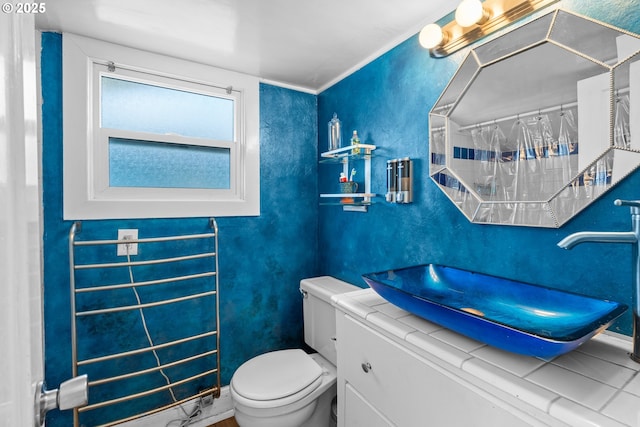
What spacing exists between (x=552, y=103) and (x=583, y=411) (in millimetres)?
950

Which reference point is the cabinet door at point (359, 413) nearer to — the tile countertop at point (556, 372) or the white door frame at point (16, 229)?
the tile countertop at point (556, 372)

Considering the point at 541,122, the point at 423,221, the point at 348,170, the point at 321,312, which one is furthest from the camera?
the point at 348,170

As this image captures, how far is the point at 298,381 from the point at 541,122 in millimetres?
1561

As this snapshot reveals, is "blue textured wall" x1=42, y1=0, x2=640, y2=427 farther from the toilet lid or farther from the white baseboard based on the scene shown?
the toilet lid

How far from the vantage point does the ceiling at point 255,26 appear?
143 centimetres

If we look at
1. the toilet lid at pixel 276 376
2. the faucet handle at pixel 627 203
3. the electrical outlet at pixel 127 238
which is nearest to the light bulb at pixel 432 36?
the faucet handle at pixel 627 203

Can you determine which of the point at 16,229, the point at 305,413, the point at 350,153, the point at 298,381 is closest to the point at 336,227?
the point at 350,153

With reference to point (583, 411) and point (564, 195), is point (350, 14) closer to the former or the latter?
point (564, 195)

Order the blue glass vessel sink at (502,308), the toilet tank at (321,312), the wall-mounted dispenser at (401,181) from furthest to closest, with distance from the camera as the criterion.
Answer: the toilet tank at (321,312)
the wall-mounted dispenser at (401,181)
the blue glass vessel sink at (502,308)

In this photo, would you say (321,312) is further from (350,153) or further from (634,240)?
(634,240)

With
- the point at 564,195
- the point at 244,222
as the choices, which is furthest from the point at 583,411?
the point at 244,222

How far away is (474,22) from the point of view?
122 cm

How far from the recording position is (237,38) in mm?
1711

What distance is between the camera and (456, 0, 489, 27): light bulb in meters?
1.20
